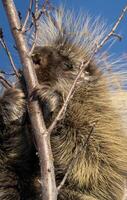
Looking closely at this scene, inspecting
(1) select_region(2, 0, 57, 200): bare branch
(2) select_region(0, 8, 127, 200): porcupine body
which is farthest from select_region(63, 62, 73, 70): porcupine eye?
(1) select_region(2, 0, 57, 200): bare branch

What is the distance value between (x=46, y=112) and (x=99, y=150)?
0.46 meters

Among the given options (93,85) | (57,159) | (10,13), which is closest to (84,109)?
(93,85)

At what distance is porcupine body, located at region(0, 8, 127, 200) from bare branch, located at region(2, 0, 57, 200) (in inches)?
12.8

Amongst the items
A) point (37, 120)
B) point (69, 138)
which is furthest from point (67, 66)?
point (37, 120)

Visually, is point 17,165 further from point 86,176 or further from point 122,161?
point 122,161

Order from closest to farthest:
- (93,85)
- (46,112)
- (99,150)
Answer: (46,112)
(99,150)
(93,85)

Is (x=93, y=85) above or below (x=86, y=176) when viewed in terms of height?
above

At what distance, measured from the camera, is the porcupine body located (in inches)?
96.2

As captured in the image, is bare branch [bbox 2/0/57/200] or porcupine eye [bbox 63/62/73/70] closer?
bare branch [bbox 2/0/57/200]

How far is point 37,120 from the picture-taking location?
6.04 feet

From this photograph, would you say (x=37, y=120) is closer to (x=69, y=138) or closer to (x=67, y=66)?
(x=69, y=138)

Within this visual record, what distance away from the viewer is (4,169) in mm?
2527

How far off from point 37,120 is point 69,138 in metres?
0.72

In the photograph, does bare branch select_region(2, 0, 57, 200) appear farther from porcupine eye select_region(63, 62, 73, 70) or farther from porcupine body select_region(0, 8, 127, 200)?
porcupine eye select_region(63, 62, 73, 70)
